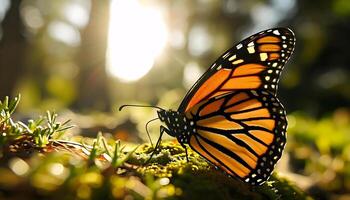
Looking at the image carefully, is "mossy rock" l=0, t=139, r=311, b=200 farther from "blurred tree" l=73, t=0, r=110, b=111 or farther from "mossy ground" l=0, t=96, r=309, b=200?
→ "blurred tree" l=73, t=0, r=110, b=111

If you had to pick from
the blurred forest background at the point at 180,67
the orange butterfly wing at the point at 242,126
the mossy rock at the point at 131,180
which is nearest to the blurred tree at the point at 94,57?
the blurred forest background at the point at 180,67

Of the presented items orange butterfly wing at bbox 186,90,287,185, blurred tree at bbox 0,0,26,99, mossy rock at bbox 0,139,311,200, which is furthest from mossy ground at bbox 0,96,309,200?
blurred tree at bbox 0,0,26,99

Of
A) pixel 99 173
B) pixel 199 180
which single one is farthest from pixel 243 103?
pixel 99 173

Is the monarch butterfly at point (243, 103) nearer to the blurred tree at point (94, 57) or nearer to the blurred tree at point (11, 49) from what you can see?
the blurred tree at point (11, 49)

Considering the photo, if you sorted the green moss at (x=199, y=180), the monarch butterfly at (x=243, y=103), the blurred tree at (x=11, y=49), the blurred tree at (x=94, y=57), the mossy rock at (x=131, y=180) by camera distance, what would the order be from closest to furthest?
the mossy rock at (x=131, y=180)
the green moss at (x=199, y=180)
the monarch butterfly at (x=243, y=103)
the blurred tree at (x=11, y=49)
the blurred tree at (x=94, y=57)

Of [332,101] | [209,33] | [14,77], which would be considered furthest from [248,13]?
[14,77]

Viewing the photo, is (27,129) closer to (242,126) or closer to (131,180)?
(131,180)
